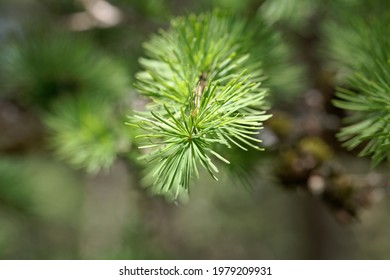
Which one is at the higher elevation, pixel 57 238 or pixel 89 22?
pixel 89 22

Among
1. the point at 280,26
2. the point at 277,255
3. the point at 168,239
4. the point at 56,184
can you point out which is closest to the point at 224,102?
the point at 280,26

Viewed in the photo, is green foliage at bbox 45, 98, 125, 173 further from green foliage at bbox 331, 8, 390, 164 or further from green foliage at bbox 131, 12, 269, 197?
green foliage at bbox 331, 8, 390, 164

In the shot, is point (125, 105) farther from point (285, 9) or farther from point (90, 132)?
point (285, 9)

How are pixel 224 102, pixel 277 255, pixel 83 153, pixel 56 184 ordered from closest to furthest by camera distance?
pixel 224 102 → pixel 83 153 → pixel 277 255 → pixel 56 184

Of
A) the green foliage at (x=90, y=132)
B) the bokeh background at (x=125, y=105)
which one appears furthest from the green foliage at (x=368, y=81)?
the green foliage at (x=90, y=132)

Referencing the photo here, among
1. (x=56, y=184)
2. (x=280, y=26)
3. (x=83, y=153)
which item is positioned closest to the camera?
(x=83, y=153)

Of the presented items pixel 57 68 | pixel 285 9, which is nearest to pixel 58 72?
pixel 57 68

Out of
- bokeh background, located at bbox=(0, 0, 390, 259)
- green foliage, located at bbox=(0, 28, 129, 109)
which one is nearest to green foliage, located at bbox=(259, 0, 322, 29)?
bokeh background, located at bbox=(0, 0, 390, 259)
